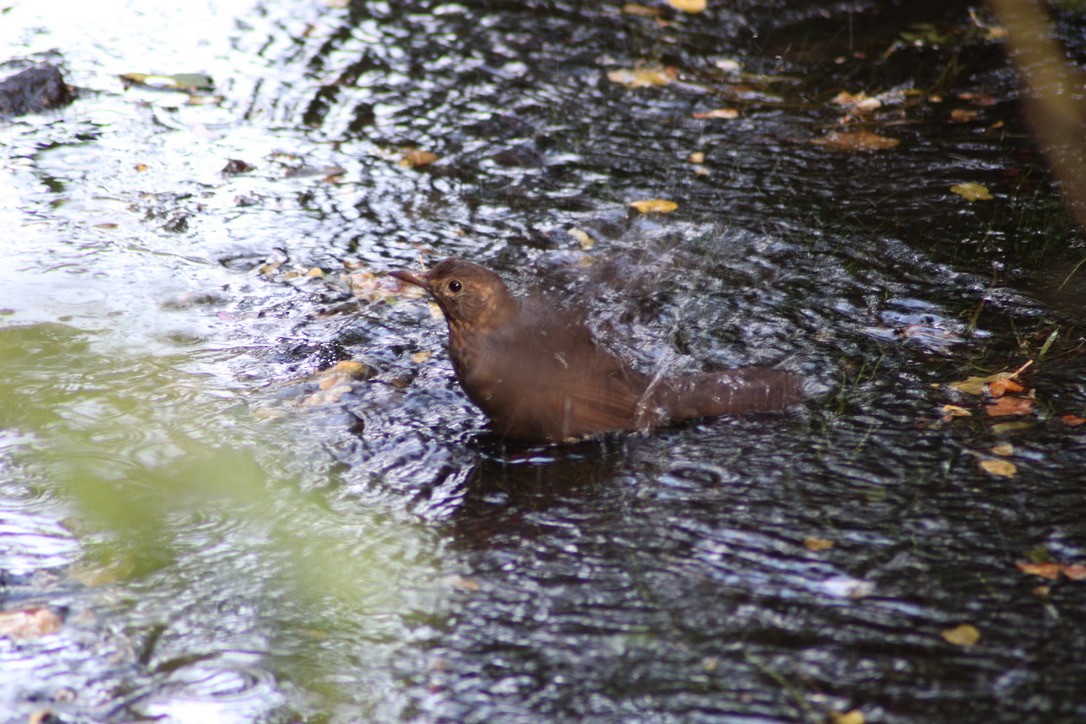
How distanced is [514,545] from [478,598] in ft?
1.13

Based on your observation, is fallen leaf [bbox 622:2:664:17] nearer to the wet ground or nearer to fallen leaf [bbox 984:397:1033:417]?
the wet ground

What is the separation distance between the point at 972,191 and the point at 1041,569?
11.8ft

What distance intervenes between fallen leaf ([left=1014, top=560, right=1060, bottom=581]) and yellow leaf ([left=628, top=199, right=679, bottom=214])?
11.3 ft

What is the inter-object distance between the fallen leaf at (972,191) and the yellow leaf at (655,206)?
68.8 inches

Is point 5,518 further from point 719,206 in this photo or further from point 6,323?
point 719,206

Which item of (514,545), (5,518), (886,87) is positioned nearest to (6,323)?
(5,518)

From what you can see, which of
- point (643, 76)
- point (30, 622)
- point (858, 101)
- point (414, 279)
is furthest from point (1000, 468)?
point (643, 76)

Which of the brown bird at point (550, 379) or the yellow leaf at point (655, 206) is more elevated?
the yellow leaf at point (655, 206)

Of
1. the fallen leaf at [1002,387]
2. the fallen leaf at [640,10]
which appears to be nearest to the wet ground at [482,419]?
the fallen leaf at [1002,387]

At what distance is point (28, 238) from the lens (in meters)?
6.43

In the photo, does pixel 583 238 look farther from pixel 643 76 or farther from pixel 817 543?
pixel 817 543

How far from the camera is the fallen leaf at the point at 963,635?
348 cm

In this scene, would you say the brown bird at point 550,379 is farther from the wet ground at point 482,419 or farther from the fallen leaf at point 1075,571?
the fallen leaf at point 1075,571

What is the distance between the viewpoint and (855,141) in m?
7.47
